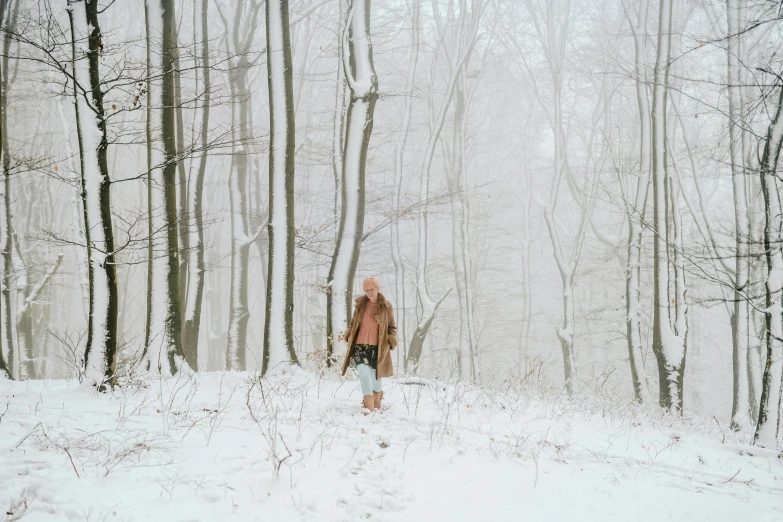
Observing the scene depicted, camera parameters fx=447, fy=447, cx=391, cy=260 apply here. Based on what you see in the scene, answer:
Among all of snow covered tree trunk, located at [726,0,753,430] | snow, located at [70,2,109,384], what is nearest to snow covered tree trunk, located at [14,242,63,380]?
snow, located at [70,2,109,384]

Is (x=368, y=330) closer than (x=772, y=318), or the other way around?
(x=368, y=330)

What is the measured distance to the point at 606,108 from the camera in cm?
1291

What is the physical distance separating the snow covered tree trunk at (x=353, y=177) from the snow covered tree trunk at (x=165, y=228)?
8.77ft

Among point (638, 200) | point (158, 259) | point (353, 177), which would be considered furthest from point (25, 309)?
point (638, 200)

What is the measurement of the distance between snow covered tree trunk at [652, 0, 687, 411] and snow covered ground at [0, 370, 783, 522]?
332 centimetres

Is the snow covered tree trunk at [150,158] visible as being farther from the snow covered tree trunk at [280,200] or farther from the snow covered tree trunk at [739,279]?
the snow covered tree trunk at [739,279]

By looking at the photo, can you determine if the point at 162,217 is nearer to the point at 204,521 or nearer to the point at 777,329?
the point at 204,521

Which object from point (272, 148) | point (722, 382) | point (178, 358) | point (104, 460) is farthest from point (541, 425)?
point (722, 382)

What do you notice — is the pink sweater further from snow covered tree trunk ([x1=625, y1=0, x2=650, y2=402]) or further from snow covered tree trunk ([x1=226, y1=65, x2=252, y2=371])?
snow covered tree trunk ([x1=226, y1=65, x2=252, y2=371])

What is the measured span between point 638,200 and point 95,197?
10819 mm

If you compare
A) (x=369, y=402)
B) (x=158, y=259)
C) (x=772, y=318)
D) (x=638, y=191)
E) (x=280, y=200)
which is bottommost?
(x=369, y=402)

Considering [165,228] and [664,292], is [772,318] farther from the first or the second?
[165,228]

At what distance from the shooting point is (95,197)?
5316mm

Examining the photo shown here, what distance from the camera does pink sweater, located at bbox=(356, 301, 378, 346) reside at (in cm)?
567
